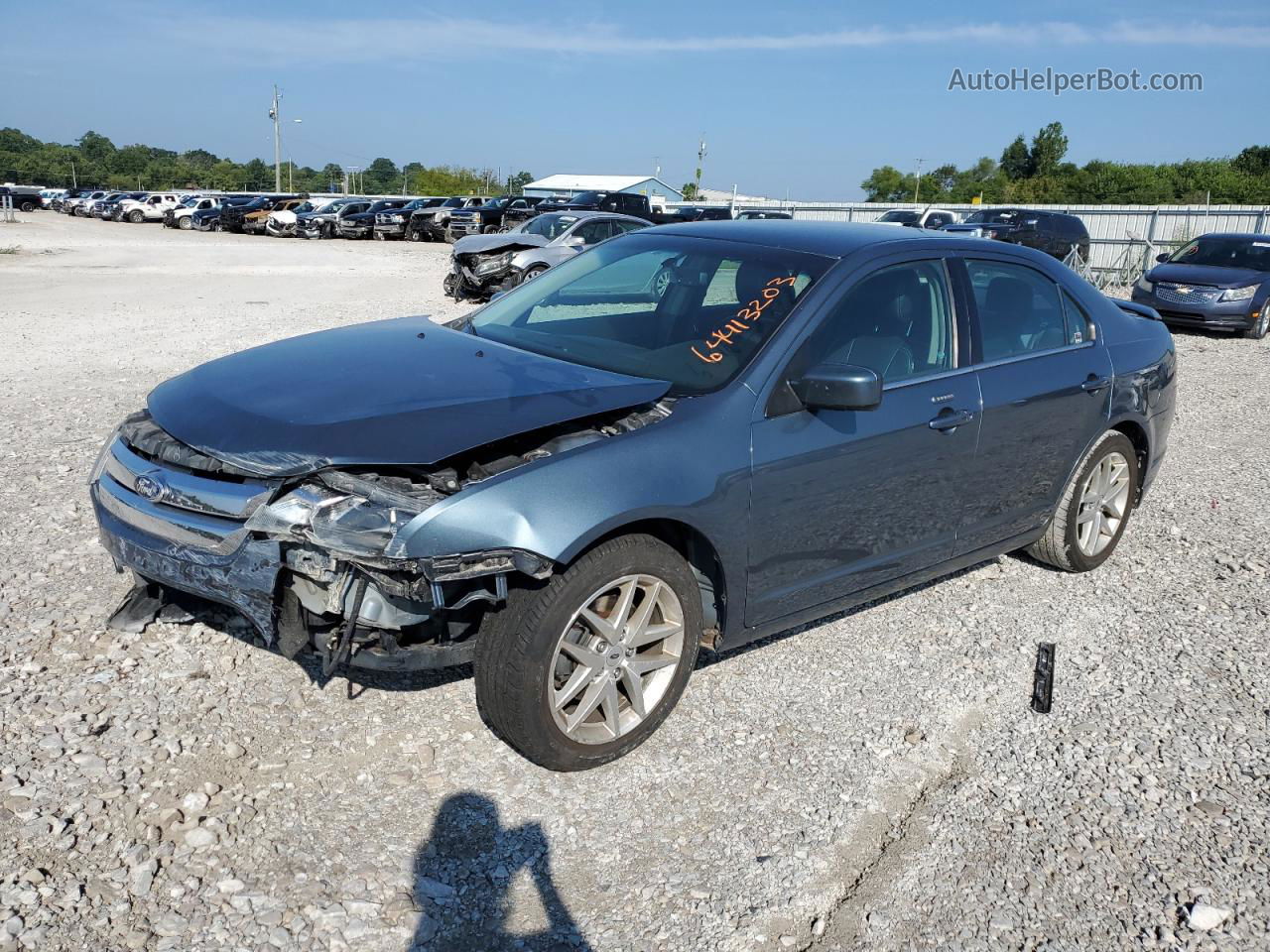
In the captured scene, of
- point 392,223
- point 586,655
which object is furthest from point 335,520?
point 392,223

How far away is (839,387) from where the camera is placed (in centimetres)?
361

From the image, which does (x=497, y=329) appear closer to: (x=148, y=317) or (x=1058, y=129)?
(x=148, y=317)

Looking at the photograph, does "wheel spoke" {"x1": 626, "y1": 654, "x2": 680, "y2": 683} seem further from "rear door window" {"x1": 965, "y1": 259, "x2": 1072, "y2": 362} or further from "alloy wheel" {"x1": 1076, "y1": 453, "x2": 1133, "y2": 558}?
"alloy wheel" {"x1": 1076, "y1": 453, "x2": 1133, "y2": 558}

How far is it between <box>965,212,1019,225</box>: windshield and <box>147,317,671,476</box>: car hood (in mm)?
21476

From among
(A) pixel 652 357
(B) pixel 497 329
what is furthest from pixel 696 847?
(B) pixel 497 329

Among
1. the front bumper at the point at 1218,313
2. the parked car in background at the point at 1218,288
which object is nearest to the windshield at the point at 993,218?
the parked car in background at the point at 1218,288

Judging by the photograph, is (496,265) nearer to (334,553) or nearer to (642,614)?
(642,614)

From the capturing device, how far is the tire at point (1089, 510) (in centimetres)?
518

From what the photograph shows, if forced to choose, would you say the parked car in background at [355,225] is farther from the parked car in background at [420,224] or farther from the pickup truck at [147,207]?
the pickup truck at [147,207]

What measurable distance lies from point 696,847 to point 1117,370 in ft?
11.2

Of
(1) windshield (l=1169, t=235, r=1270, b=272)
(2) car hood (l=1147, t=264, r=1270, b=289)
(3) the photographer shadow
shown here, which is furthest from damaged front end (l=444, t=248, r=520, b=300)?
(3) the photographer shadow

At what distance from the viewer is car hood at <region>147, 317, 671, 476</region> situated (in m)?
3.17

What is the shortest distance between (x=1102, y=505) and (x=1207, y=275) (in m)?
12.4

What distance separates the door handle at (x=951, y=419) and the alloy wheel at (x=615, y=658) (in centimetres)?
140
